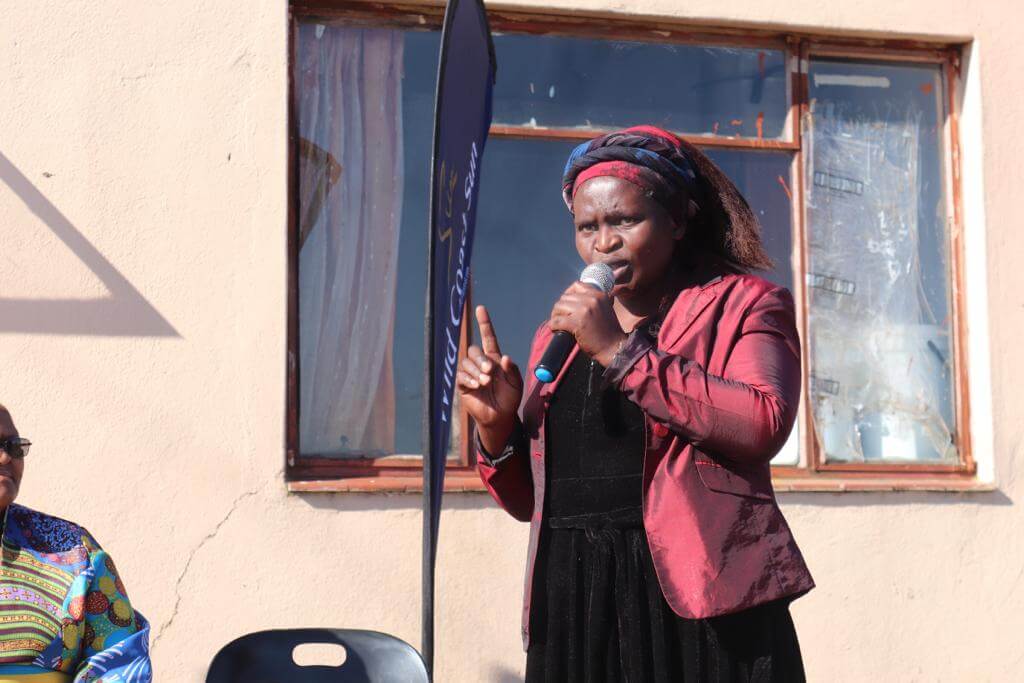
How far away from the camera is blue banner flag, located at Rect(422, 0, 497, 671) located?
127 inches

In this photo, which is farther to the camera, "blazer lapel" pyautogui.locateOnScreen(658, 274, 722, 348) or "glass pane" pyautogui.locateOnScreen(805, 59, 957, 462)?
"glass pane" pyautogui.locateOnScreen(805, 59, 957, 462)

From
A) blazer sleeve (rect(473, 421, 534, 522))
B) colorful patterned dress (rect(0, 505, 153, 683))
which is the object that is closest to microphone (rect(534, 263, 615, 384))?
blazer sleeve (rect(473, 421, 534, 522))

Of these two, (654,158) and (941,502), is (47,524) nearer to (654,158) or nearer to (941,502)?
(654,158)

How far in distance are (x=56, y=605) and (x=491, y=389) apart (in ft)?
4.04

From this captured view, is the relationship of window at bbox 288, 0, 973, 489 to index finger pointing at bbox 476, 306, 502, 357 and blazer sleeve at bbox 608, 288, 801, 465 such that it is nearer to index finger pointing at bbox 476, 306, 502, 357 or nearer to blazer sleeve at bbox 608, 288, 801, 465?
index finger pointing at bbox 476, 306, 502, 357

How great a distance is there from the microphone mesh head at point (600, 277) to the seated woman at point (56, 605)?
4.89 ft

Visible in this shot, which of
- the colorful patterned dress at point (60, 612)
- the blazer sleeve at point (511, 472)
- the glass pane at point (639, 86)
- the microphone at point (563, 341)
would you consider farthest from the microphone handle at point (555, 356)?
the glass pane at point (639, 86)

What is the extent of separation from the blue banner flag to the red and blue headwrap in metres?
0.50

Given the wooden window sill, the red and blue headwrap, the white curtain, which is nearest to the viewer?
the red and blue headwrap

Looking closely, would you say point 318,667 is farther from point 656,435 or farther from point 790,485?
point 790,485

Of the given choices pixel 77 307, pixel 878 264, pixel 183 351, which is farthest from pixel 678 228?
pixel 878 264

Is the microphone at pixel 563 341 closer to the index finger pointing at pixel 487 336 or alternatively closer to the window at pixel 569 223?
the index finger pointing at pixel 487 336

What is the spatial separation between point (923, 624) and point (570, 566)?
3127 millimetres

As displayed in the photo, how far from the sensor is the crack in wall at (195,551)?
4.86 m
